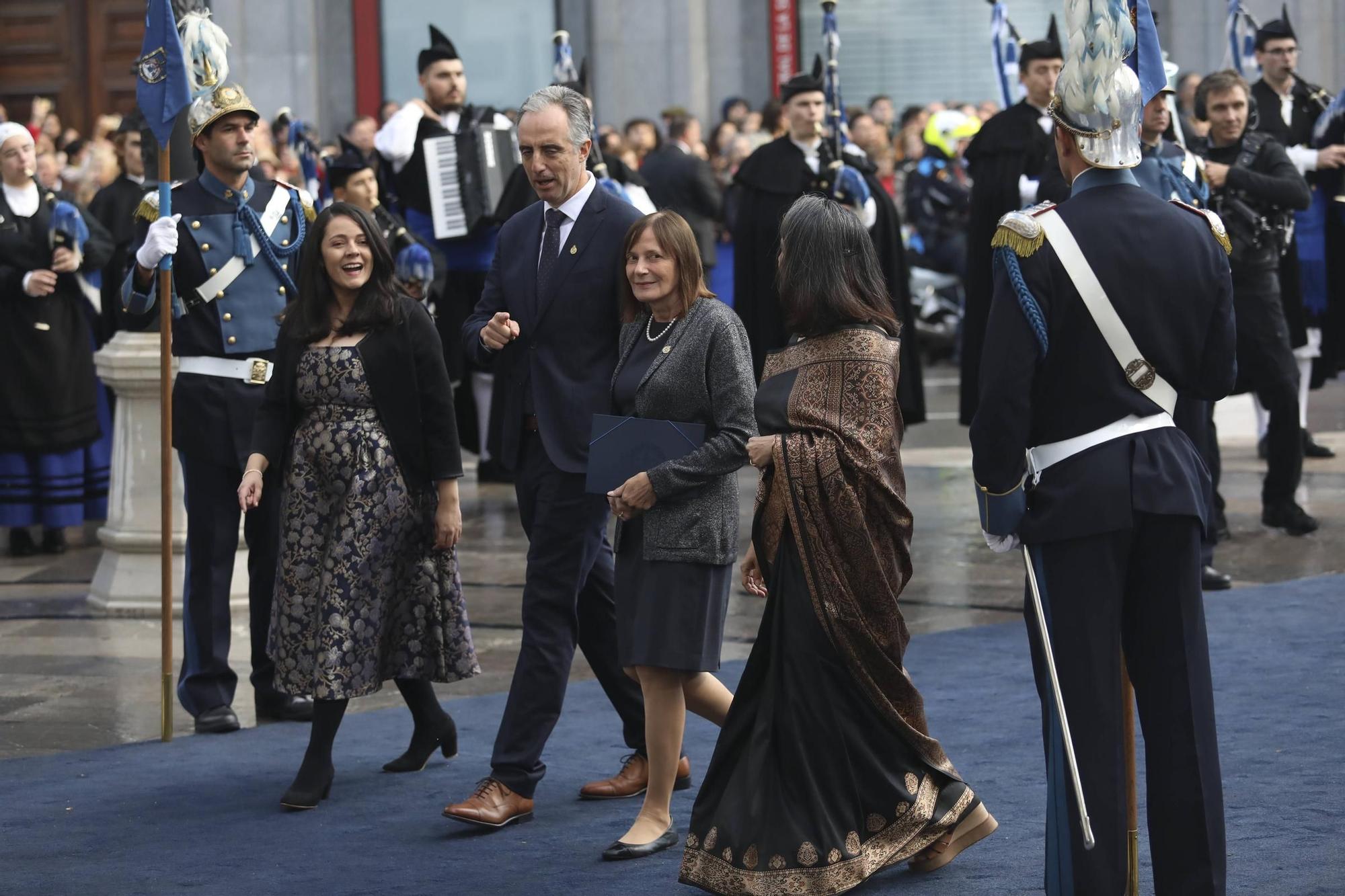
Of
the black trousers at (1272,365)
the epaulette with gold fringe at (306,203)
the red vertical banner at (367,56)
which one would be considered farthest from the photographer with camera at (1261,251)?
the red vertical banner at (367,56)

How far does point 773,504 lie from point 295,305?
1848 millimetres

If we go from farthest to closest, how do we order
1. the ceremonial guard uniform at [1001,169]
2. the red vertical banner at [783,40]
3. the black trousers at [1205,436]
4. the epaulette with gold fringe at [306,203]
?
the red vertical banner at [783,40] → the ceremonial guard uniform at [1001,169] → the black trousers at [1205,436] → the epaulette with gold fringe at [306,203]

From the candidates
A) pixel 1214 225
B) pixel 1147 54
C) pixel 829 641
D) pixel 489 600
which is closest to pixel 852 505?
pixel 829 641

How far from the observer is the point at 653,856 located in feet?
17.4

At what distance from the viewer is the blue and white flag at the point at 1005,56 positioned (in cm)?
1148

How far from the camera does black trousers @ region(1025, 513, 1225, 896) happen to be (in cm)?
432

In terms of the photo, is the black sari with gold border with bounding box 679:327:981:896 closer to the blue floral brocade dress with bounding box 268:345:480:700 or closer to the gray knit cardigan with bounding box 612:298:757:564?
the gray knit cardigan with bounding box 612:298:757:564

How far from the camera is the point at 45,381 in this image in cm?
1047

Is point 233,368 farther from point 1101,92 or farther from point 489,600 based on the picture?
point 1101,92

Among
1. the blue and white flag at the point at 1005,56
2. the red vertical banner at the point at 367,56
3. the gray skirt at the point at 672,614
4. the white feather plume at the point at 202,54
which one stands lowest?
→ the gray skirt at the point at 672,614

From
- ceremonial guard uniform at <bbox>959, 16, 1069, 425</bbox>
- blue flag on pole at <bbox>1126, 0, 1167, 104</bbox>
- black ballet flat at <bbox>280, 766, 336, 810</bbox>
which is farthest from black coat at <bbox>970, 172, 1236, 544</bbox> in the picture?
ceremonial guard uniform at <bbox>959, 16, 1069, 425</bbox>

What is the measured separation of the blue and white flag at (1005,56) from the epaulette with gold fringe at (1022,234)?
732 centimetres

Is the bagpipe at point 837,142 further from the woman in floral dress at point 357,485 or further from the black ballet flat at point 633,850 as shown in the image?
the black ballet flat at point 633,850

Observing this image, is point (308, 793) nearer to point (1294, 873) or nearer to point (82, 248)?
point (1294, 873)
